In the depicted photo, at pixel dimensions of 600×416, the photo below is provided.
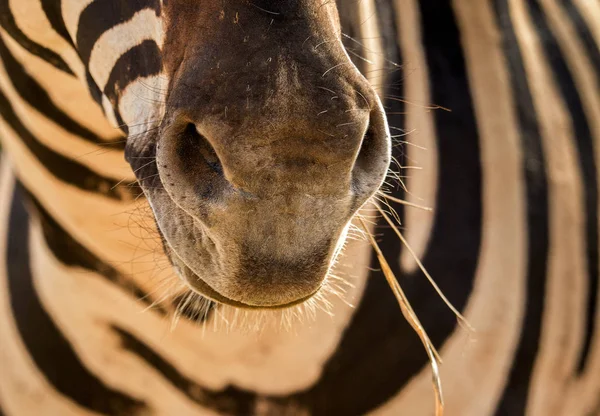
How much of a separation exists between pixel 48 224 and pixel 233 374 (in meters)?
0.54

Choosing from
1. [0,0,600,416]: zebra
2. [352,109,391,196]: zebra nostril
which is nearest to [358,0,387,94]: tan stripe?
[0,0,600,416]: zebra

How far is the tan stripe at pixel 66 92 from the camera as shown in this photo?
1.46 metres

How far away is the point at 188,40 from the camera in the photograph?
0.96 metres

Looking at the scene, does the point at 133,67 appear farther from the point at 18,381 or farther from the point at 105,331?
the point at 18,381

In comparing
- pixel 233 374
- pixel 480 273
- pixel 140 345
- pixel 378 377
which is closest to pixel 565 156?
pixel 480 273

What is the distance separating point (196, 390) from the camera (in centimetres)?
169

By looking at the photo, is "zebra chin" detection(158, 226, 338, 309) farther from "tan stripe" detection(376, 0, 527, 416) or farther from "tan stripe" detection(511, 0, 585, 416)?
"tan stripe" detection(511, 0, 585, 416)

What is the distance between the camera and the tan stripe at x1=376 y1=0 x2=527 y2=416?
1692 mm

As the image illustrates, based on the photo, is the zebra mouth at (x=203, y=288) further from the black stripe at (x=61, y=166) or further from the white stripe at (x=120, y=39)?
the black stripe at (x=61, y=166)

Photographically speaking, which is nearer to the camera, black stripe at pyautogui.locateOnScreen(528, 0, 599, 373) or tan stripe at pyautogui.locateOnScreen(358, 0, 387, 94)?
tan stripe at pyautogui.locateOnScreen(358, 0, 387, 94)

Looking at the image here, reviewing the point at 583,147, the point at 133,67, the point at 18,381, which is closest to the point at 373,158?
the point at 133,67

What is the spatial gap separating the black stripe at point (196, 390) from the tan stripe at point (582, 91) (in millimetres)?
765

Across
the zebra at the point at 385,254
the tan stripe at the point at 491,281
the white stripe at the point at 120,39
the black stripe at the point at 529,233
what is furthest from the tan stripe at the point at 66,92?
the black stripe at the point at 529,233

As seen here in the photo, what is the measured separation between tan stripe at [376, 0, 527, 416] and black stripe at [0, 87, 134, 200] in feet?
2.61
